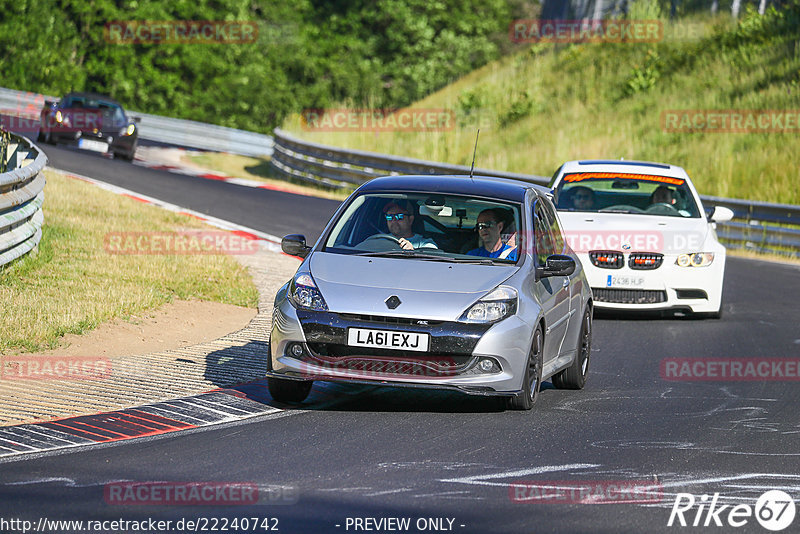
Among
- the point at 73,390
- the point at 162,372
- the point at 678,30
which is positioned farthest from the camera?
the point at 678,30

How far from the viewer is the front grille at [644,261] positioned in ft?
45.6

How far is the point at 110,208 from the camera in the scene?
19938mm

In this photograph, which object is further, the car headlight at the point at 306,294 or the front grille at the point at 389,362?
the car headlight at the point at 306,294

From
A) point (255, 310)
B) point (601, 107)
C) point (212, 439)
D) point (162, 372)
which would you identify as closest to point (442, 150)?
point (601, 107)

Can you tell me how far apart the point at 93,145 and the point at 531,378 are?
24708mm

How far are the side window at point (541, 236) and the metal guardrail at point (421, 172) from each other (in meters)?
12.6

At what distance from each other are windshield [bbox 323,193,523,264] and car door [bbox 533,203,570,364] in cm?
26

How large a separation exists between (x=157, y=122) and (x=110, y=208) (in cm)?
2692

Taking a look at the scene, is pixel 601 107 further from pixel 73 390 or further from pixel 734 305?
pixel 73 390

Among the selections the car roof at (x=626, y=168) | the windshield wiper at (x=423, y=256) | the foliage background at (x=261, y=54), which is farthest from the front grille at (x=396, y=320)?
the foliage background at (x=261, y=54)

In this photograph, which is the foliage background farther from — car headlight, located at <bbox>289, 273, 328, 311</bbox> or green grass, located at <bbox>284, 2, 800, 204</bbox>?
car headlight, located at <bbox>289, 273, 328, 311</bbox>

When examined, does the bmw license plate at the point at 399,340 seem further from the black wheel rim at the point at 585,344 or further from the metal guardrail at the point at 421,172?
the metal guardrail at the point at 421,172

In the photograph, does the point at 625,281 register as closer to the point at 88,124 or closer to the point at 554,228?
the point at 554,228

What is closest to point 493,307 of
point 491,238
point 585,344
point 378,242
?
point 491,238
